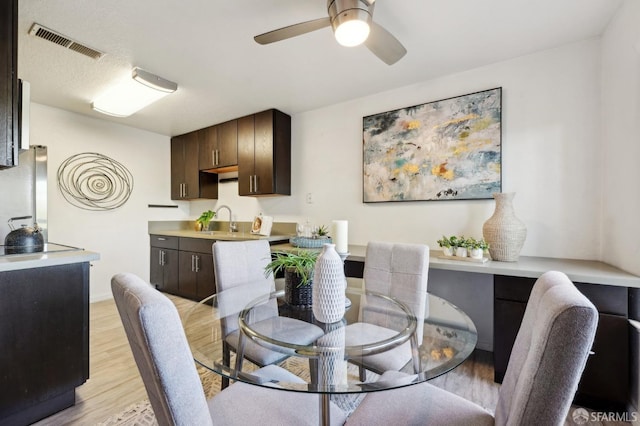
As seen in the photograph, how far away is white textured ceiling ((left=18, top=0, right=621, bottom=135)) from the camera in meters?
1.63

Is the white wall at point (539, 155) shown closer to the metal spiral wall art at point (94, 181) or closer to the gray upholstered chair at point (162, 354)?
the gray upholstered chair at point (162, 354)

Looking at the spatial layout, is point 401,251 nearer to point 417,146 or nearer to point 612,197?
point 417,146

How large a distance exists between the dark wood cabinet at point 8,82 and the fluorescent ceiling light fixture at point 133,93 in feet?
2.96

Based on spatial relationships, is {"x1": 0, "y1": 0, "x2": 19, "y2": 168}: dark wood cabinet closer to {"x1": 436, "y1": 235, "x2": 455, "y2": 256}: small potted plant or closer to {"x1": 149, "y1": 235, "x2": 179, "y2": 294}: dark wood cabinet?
{"x1": 149, "y1": 235, "x2": 179, "y2": 294}: dark wood cabinet

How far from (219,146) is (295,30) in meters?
2.49

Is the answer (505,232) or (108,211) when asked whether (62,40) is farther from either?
(505,232)

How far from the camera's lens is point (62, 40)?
1902 mm

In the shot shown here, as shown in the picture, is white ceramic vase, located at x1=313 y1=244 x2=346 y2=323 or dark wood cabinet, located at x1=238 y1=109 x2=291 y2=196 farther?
dark wood cabinet, located at x1=238 y1=109 x2=291 y2=196

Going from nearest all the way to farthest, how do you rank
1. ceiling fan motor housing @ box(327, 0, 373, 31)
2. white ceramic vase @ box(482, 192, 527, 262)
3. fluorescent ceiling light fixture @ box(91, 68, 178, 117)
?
ceiling fan motor housing @ box(327, 0, 373, 31)
white ceramic vase @ box(482, 192, 527, 262)
fluorescent ceiling light fixture @ box(91, 68, 178, 117)

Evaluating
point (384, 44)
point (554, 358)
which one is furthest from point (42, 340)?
point (384, 44)

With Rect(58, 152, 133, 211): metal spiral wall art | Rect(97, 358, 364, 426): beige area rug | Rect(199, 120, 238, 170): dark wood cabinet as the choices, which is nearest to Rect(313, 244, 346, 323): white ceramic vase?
Rect(97, 358, 364, 426): beige area rug

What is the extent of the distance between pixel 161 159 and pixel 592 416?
16.8 feet

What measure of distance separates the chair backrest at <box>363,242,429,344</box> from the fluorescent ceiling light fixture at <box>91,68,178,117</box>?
7.56 feet

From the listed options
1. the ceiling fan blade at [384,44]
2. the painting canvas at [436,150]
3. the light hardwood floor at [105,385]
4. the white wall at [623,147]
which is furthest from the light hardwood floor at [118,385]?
the ceiling fan blade at [384,44]
